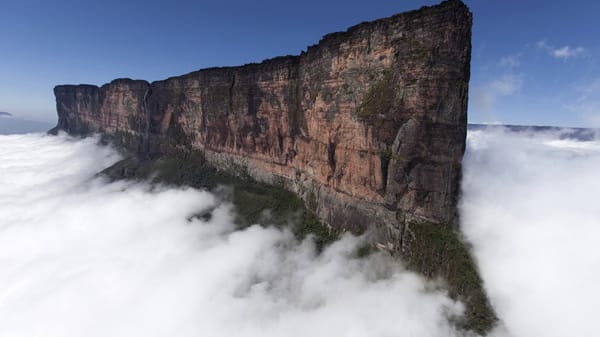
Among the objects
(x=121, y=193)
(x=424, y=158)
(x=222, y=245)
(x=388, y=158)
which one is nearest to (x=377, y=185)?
(x=388, y=158)

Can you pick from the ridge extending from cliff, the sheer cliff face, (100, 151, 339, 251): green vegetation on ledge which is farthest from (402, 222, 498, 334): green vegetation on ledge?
(100, 151, 339, 251): green vegetation on ledge

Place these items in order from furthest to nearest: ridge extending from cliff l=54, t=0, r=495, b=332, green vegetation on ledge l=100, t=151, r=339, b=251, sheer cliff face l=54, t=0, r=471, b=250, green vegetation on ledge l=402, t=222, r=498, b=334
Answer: green vegetation on ledge l=100, t=151, r=339, b=251
sheer cliff face l=54, t=0, r=471, b=250
ridge extending from cliff l=54, t=0, r=495, b=332
green vegetation on ledge l=402, t=222, r=498, b=334

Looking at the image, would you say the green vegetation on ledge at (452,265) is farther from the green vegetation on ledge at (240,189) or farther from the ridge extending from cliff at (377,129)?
the green vegetation on ledge at (240,189)

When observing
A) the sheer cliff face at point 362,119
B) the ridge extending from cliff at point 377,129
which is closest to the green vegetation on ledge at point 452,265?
the ridge extending from cliff at point 377,129

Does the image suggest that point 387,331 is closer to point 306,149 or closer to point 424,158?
point 424,158

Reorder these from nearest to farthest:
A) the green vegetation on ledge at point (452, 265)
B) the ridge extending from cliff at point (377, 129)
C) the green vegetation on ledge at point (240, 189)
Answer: the green vegetation on ledge at point (452, 265), the ridge extending from cliff at point (377, 129), the green vegetation on ledge at point (240, 189)

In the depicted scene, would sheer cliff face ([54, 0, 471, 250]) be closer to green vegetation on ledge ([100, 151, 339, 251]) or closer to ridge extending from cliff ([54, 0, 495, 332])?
ridge extending from cliff ([54, 0, 495, 332])
